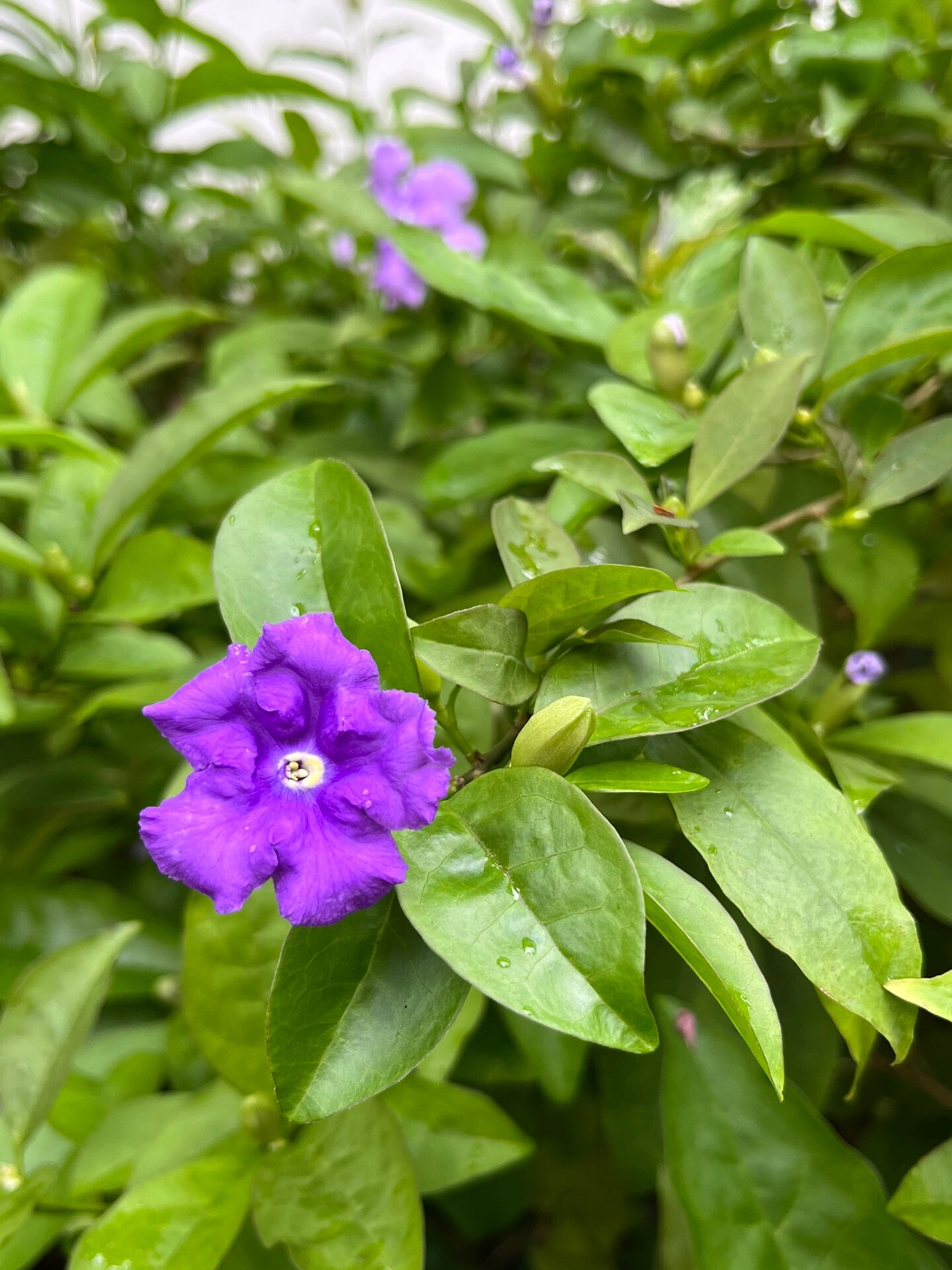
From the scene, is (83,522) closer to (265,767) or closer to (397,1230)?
(265,767)

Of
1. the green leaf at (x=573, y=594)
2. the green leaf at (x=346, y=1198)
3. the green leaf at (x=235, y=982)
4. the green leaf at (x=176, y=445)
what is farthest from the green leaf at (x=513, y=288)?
the green leaf at (x=346, y=1198)

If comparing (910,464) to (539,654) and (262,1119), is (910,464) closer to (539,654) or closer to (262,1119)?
(539,654)

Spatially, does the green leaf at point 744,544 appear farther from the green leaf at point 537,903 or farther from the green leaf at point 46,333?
the green leaf at point 46,333

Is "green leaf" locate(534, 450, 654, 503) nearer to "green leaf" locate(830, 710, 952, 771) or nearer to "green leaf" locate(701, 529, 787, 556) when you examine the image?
"green leaf" locate(701, 529, 787, 556)

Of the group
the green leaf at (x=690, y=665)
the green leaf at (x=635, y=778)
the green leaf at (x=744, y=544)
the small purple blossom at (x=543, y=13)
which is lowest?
the green leaf at (x=635, y=778)

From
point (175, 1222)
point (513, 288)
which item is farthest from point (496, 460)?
point (175, 1222)

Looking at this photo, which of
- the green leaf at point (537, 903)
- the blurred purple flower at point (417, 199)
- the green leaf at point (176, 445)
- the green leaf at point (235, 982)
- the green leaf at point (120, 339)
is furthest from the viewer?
the blurred purple flower at point (417, 199)

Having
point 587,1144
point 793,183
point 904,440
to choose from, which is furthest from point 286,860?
point 793,183
